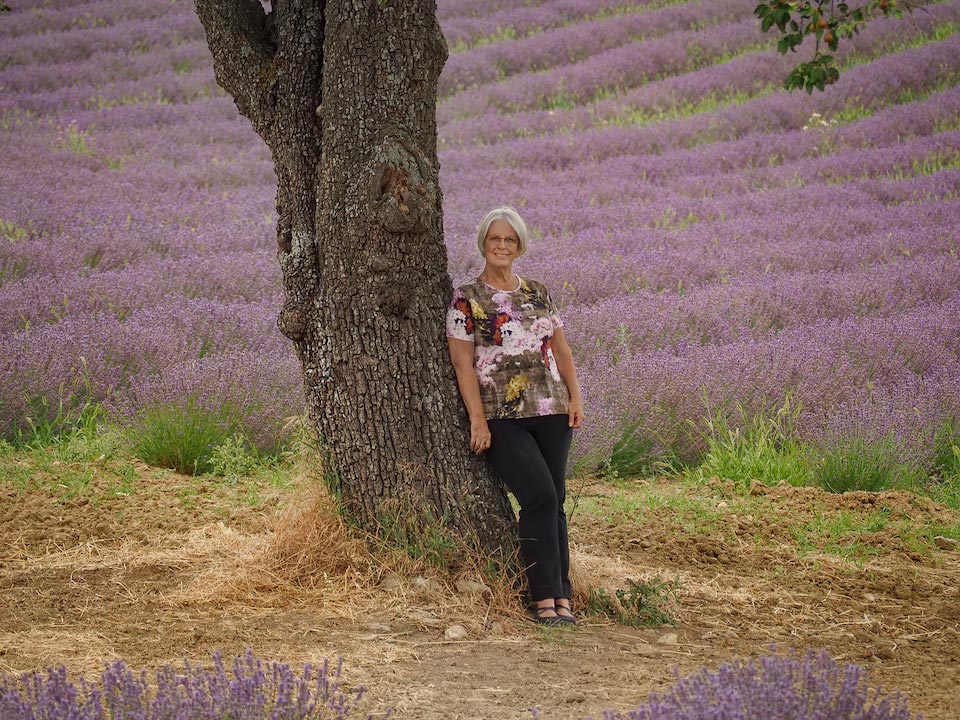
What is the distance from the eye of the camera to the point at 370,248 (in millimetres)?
3773

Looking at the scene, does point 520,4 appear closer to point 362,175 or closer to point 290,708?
point 362,175

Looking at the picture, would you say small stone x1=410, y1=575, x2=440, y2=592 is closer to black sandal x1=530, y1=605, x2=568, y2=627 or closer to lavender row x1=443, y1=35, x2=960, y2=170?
black sandal x1=530, y1=605, x2=568, y2=627

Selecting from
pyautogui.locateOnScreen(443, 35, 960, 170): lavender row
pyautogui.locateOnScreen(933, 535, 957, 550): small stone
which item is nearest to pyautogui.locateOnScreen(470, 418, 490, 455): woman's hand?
pyautogui.locateOnScreen(933, 535, 957, 550): small stone

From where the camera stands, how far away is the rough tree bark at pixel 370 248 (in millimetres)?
3756

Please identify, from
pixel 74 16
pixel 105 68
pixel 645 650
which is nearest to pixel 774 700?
pixel 645 650

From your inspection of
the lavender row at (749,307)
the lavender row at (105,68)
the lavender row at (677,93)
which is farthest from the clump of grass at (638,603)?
the lavender row at (105,68)

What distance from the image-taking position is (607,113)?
44.9 ft

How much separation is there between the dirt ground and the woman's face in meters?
1.21

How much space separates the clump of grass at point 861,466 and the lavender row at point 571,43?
10.9 m

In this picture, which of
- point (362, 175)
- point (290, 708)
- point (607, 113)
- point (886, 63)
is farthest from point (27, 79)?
point (290, 708)

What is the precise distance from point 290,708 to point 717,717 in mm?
966

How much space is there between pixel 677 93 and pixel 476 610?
1131 centimetres

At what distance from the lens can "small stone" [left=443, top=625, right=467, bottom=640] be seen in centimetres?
352

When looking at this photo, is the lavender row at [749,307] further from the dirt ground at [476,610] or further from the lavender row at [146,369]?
the dirt ground at [476,610]
